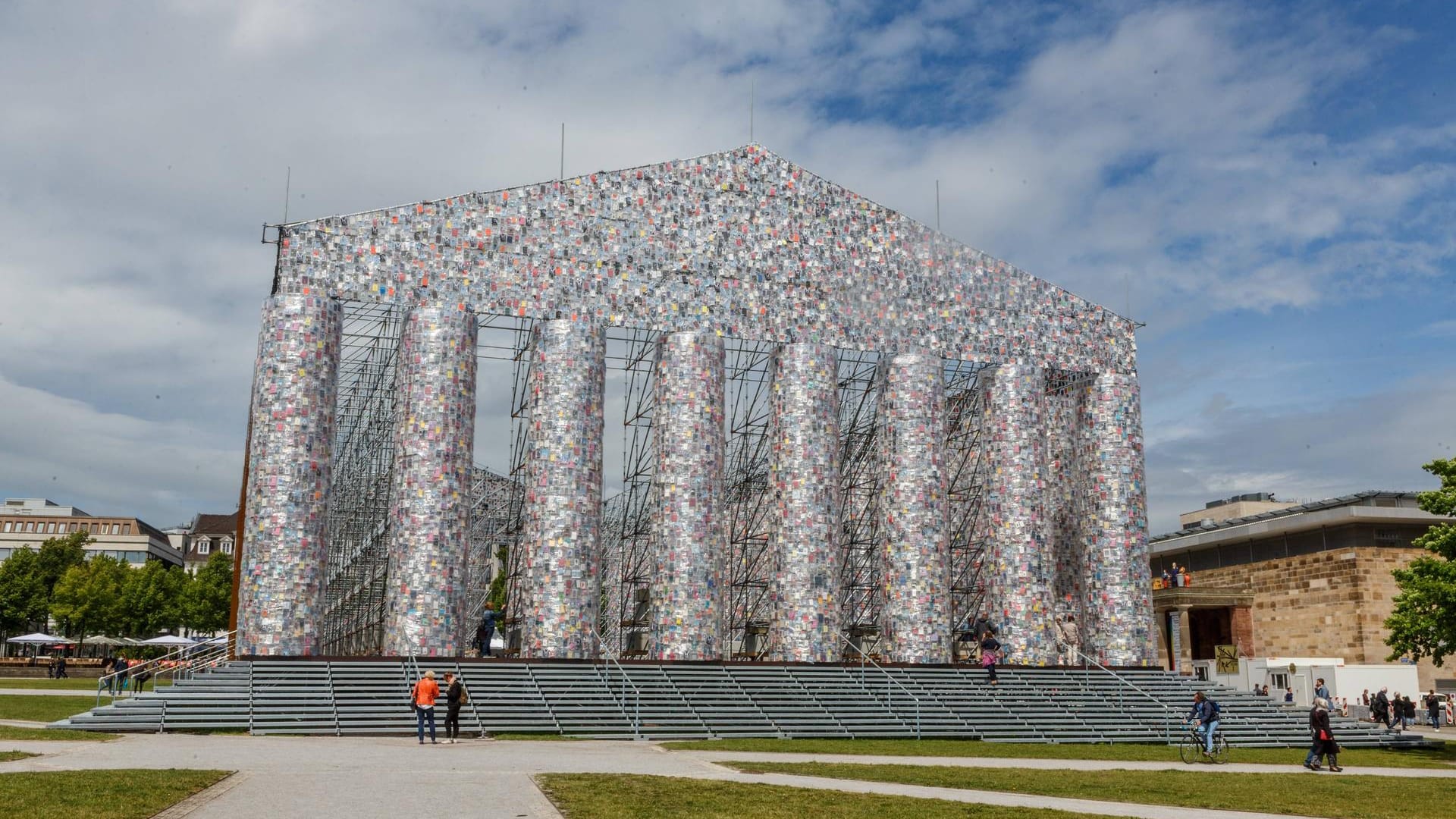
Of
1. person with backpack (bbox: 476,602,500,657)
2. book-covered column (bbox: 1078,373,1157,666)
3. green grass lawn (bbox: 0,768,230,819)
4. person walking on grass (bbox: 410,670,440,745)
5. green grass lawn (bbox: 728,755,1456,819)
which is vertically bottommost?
green grass lawn (bbox: 728,755,1456,819)

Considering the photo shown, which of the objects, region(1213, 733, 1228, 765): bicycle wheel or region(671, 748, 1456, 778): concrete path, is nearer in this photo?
region(671, 748, 1456, 778): concrete path

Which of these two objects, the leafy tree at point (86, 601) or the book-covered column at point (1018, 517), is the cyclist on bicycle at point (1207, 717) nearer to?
the book-covered column at point (1018, 517)

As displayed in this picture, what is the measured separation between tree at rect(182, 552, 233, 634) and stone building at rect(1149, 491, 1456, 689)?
4895 cm

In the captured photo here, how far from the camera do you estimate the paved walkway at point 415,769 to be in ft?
39.7

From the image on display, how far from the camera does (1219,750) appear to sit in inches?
914

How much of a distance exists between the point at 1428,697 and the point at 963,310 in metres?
18.7

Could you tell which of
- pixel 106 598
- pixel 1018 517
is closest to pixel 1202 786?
pixel 1018 517

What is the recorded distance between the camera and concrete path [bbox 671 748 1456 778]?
1984cm

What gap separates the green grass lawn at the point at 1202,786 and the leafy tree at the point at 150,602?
187 feet

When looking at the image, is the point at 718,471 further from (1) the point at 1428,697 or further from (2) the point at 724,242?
(1) the point at 1428,697

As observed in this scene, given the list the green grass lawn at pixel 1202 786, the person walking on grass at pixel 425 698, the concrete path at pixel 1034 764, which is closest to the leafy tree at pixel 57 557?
the person walking on grass at pixel 425 698

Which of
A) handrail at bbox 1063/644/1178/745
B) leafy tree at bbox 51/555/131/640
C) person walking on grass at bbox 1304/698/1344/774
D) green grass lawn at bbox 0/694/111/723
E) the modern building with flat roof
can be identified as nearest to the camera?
person walking on grass at bbox 1304/698/1344/774

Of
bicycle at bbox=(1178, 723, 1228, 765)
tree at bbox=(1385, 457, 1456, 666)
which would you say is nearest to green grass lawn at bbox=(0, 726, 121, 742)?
bicycle at bbox=(1178, 723, 1228, 765)

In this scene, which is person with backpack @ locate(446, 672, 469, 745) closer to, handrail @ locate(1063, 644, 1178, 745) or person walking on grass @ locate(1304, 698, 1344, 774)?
person walking on grass @ locate(1304, 698, 1344, 774)
